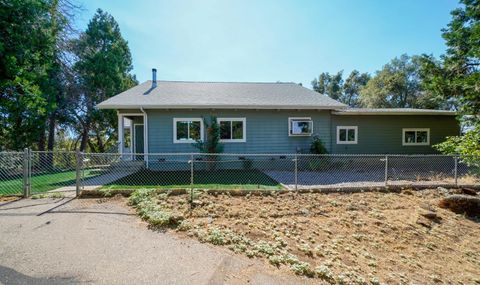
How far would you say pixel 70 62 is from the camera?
1602 centimetres

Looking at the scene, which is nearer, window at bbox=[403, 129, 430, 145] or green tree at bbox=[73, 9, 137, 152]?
window at bbox=[403, 129, 430, 145]

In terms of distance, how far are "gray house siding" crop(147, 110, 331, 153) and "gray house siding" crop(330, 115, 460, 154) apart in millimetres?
1174

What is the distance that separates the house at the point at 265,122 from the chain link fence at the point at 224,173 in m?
0.89

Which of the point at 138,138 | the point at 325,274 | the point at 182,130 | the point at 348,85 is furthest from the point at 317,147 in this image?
the point at 348,85

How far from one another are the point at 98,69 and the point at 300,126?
582 inches

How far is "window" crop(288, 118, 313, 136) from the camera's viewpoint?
11656 millimetres

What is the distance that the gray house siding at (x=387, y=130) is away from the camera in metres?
12.6

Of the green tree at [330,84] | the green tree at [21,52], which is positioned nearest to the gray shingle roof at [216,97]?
the green tree at [21,52]

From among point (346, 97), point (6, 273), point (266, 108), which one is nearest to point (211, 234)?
point (6, 273)

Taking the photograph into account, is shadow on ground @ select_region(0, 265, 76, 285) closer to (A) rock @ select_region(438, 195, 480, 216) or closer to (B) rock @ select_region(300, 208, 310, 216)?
(B) rock @ select_region(300, 208, 310, 216)

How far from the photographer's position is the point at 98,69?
1645cm

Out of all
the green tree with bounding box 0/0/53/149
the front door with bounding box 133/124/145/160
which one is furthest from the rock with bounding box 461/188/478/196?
the green tree with bounding box 0/0/53/149

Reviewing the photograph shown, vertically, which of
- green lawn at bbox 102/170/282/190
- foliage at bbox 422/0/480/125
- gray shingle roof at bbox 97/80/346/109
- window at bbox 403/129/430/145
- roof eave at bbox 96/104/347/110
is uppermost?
foliage at bbox 422/0/480/125

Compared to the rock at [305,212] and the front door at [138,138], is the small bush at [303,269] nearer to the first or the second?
the rock at [305,212]
